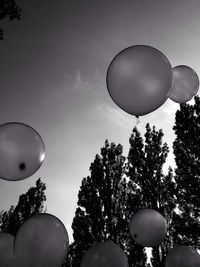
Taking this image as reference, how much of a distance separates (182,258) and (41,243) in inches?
98.6

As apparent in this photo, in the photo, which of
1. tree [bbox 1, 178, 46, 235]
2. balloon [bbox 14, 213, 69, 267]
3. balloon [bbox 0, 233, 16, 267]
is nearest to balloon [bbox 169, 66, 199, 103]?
balloon [bbox 14, 213, 69, 267]

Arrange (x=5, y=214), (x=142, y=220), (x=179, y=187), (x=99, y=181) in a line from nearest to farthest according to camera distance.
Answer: (x=142, y=220) < (x=179, y=187) < (x=99, y=181) < (x=5, y=214)

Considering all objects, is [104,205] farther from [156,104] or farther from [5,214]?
[5,214]

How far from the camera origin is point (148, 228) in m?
4.29

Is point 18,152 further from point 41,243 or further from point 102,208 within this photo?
point 102,208

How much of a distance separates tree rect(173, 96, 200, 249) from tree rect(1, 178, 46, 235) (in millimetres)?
11917

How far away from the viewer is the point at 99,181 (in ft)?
44.0

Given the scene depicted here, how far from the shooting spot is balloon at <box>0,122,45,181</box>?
3.41m

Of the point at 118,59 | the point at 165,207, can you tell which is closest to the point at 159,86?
the point at 118,59

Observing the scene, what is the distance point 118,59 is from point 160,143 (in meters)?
10.7

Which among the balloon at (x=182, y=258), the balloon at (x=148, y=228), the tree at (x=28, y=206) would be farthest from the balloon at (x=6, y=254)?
the tree at (x=28, y=206)

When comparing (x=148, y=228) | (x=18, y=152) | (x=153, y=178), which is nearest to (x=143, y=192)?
(x=153, y=178)

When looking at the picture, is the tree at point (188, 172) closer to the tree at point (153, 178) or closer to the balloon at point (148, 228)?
the tree at point (153, 178)

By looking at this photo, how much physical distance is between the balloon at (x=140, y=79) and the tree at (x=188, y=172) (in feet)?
27.4
